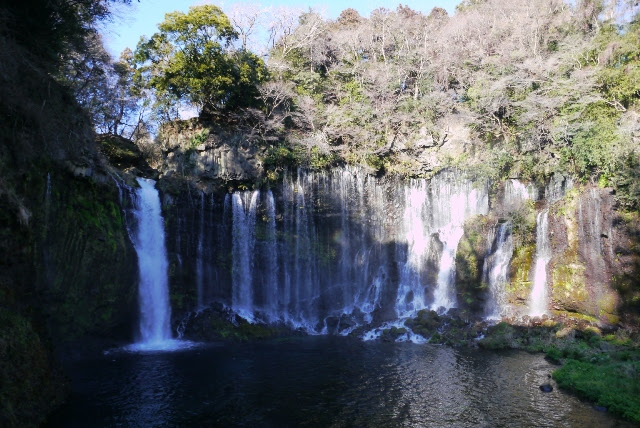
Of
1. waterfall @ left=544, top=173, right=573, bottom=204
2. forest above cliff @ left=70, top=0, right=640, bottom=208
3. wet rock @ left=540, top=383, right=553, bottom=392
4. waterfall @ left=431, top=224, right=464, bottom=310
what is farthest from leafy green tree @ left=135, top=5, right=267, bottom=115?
wet rock @ left=540, top=383, right=553, bottom=392

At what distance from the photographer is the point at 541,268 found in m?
25.0

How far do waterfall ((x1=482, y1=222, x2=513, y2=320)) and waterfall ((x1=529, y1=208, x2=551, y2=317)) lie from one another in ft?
4.88

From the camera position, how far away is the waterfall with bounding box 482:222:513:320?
25.8 m

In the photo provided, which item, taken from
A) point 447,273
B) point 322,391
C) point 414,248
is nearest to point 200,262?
point 414,248

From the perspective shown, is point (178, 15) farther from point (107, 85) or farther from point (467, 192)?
point (467, 192)

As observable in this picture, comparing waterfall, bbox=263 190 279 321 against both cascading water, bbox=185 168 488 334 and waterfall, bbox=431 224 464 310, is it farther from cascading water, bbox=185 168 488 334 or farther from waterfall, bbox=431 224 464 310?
waterfall, bbox=431 224 464 310

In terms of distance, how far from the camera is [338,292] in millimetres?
29750

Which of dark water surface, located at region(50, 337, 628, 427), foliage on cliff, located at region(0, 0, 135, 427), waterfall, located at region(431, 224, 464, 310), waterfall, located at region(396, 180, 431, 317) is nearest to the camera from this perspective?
foliage on cliff, located at region(0, 0, 135, 427)

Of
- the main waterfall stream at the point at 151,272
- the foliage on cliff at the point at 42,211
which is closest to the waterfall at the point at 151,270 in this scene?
the main waterfall stream at the point at 151,272

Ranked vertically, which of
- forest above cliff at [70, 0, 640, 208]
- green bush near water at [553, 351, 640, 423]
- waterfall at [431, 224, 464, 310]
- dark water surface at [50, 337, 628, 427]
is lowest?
dark water surface at [50, 337, 628, 427]

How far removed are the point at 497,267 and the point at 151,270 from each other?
19774mm

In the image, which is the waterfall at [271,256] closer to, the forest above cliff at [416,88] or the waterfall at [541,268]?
the forest above cliff at [416,88]

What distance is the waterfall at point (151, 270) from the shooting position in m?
23.5

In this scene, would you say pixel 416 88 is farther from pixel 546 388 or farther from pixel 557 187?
pixel 546 388
